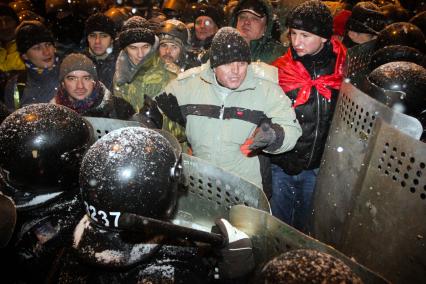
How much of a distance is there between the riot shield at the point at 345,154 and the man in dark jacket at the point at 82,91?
2.57 m

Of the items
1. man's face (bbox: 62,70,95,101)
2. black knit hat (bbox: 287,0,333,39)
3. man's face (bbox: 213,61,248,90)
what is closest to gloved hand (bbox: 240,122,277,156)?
man's face (bbox: 213,61,248,90)

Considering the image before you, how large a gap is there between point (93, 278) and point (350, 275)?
1581 mm

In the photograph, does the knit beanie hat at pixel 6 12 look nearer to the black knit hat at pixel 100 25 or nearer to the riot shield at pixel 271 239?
the black knit hat at pixel 100 25

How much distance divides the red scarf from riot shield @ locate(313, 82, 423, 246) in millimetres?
372

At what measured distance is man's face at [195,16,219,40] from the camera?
20.9ft

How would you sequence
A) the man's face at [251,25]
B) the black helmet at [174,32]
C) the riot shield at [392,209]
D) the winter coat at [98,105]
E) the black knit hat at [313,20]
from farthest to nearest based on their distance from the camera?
the black helmet at [174,32] → the man's face at [251,25] → the winter coat at [98,105] → the black knit hat at [313,20] → the riot shield at [392,209]

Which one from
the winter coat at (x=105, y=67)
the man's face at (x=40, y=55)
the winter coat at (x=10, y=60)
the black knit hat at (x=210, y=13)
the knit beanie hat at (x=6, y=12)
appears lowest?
the winter coat at (x=10, y=60)

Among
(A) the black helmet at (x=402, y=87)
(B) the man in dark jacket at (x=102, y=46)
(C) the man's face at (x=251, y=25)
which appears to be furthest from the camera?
(B) the man in dark jacket at (x=102, y=46)

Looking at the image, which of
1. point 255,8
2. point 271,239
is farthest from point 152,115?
point 255,8

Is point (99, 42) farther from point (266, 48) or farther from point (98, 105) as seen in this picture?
point (266, 48)

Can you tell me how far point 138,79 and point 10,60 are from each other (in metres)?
2.96

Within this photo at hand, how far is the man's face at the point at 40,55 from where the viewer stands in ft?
15.5

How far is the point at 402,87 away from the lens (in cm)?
277

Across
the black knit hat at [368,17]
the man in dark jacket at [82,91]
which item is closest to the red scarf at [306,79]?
the man in dark jacket at [82,91]
